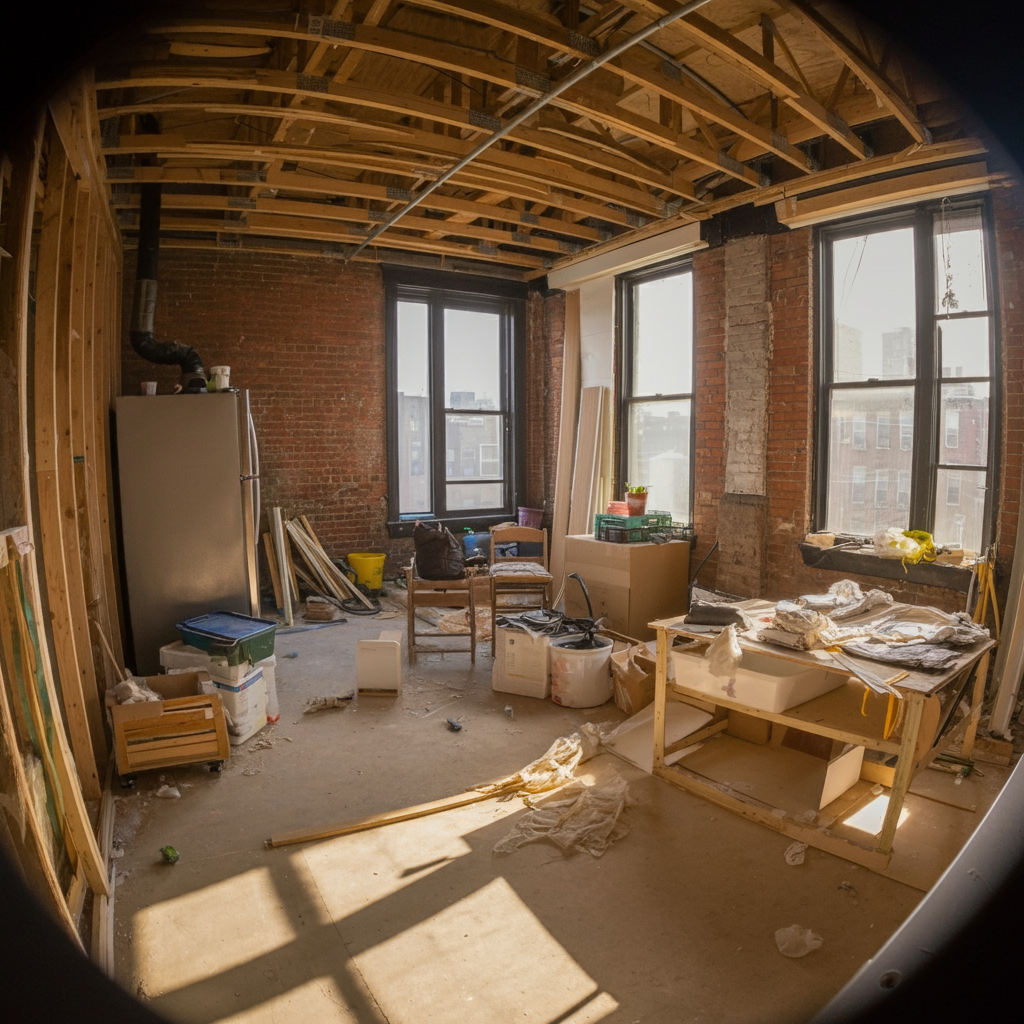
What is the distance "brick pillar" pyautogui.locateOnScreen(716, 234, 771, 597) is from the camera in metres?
5.24

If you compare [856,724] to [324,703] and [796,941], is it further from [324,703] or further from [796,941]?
[324,703]

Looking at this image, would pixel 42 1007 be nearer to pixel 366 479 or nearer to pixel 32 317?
pixel 32 317

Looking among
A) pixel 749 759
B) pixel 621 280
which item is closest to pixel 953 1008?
pixel 749 759

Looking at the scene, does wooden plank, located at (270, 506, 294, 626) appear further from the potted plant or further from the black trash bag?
the potted plant

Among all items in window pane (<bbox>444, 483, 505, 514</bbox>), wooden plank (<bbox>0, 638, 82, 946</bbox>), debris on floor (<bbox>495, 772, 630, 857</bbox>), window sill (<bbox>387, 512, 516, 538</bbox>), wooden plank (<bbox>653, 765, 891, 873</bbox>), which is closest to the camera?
wooden plank (<bbox>0, 638, 82, 946</bbox>)

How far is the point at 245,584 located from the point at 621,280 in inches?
174

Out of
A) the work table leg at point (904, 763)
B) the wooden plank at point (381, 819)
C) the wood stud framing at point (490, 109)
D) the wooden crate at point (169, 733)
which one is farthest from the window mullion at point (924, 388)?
the wooden crate at point (169, 733)

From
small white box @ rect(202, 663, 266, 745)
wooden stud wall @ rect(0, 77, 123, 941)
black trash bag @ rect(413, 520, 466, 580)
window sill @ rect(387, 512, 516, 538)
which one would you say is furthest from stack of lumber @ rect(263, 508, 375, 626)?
small white box @ rect(202, 663, 266, 745)

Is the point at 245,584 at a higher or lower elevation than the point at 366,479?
lower

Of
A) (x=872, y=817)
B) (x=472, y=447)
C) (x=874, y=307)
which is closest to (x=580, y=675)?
(x=872, y=817)

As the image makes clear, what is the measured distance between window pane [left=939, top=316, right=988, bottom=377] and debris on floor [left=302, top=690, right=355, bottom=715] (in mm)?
4332

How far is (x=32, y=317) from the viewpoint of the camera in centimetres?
318

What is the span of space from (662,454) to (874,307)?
7.15ft

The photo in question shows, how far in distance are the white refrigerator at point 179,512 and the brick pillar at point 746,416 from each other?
12.0 ft
